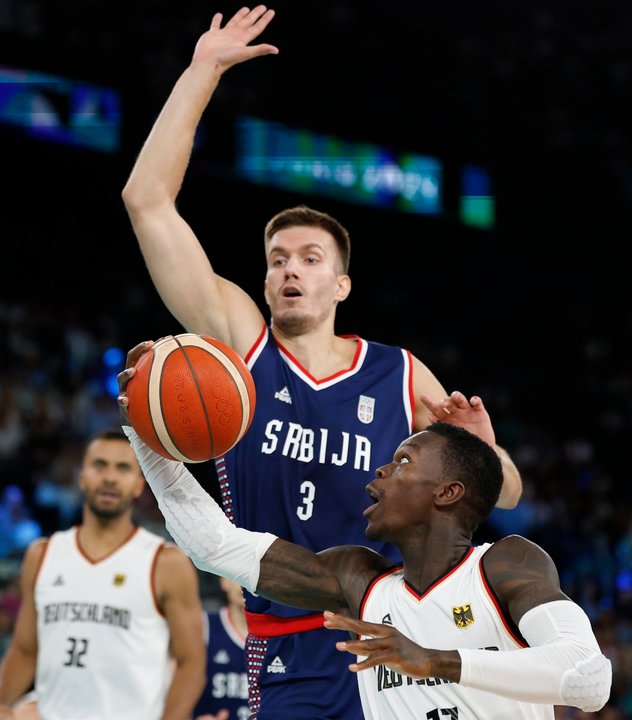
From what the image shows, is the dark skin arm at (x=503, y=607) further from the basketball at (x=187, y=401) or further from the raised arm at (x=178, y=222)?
the raised arm at (x=178, y=222)

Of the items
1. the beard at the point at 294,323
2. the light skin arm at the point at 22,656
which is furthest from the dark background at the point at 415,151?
the beard at the point at 294,323

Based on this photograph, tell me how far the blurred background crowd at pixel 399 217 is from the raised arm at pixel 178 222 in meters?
7.08

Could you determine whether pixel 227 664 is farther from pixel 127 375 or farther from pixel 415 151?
pixel 415 151

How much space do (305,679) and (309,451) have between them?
0.83m

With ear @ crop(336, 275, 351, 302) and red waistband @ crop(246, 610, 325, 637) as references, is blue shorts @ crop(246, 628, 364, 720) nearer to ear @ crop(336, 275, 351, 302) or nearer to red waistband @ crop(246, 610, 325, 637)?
red waistband @ crop(246, 610, 325, 637)

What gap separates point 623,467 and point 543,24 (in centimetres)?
947

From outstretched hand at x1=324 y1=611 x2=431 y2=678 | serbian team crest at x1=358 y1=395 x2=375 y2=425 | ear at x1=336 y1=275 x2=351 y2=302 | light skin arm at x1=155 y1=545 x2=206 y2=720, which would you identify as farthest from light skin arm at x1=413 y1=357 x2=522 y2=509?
light skin arm at x1=155 y1=545 x2=206 y2=720

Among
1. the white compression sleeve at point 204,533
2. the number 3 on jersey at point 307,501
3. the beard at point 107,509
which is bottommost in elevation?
the white compression sleeve at point 204,533

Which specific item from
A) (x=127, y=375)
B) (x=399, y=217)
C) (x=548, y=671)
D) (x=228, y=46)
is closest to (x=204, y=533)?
(x=127, y=375)

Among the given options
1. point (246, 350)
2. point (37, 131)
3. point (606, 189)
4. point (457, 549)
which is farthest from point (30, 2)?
point (457, 549)

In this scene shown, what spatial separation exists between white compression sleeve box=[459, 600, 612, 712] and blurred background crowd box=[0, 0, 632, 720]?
8.57 metres

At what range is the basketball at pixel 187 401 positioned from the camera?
371 cm

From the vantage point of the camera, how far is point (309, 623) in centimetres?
428

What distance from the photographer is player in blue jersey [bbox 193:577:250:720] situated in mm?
7000
